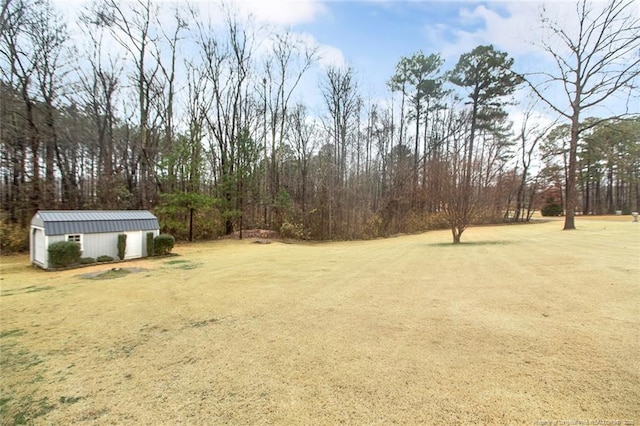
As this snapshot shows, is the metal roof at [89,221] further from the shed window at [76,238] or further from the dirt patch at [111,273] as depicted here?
the dirt patch at [111,273]

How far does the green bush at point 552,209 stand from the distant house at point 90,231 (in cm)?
3708

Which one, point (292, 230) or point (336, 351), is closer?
point (336, 351)

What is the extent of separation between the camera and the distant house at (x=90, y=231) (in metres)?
8.27

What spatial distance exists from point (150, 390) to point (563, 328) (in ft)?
14.2

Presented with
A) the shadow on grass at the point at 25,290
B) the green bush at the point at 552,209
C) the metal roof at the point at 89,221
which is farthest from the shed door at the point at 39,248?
the green bush at the point at 552,209

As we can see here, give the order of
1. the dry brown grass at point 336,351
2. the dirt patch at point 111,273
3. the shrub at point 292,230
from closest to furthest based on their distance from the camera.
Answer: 1. the dry brown grass at point 336,351
2. the dirt patch at point 111,273
3. the shrub at point 292,230

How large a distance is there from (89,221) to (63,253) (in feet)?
4.29

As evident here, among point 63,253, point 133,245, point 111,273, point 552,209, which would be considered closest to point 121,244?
point 133,245

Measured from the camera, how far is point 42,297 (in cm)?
545

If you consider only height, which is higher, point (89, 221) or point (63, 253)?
point (89, 221)

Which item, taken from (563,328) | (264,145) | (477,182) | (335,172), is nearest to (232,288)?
(563,328)

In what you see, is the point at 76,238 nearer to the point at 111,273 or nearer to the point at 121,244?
the point at 121,244

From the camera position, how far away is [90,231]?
8906 mm

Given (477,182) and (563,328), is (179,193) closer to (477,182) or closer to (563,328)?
→ (477,182)
